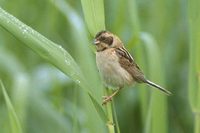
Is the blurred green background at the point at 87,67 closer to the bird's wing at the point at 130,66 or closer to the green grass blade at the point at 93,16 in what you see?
the bird's wing at the point at 130,66

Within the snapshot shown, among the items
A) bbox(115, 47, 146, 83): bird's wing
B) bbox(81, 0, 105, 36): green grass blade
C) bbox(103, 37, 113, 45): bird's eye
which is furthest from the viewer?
bbox(115, 47, 146, 83): bird's wing

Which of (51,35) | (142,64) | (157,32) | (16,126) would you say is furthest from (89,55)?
(157,32)

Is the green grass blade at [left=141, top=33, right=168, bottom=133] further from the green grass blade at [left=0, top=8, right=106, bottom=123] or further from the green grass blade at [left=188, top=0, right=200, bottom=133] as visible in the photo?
the green grass blade at [left=0, top=8, right=106, bottom=123]

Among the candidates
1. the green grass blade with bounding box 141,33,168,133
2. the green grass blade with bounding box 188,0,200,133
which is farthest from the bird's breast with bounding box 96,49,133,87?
the green grass blade with bounding box 188,0,200,133

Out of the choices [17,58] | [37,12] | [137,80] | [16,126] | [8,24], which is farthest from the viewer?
[37,12]

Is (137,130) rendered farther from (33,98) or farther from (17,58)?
(17,58)

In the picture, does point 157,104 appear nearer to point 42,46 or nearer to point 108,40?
point 108,40
